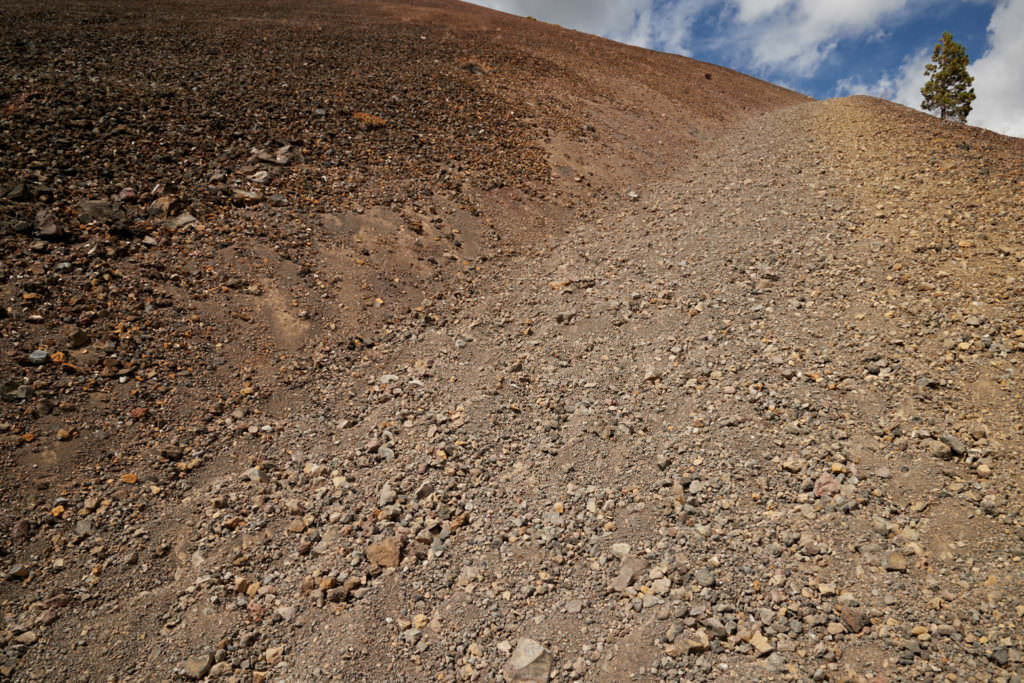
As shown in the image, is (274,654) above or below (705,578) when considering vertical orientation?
below

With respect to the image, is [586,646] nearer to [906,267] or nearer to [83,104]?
[906,267]

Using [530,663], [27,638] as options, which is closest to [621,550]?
[530,663]

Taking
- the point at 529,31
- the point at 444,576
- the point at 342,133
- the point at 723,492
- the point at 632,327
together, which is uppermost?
the point at 529,31

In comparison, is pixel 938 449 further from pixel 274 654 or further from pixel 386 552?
pixel 274 654

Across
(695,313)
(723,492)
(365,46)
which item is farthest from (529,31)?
(723,492)

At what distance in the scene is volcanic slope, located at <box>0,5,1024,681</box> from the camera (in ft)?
10.6

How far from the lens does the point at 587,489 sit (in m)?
4.19

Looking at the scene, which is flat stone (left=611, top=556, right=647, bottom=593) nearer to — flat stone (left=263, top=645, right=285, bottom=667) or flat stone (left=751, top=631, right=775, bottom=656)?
flat stone (left=751, top=631, right=775, bottom=656)

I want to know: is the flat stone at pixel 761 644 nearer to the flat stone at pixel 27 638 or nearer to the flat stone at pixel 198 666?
the flat stone at pixel 198 666

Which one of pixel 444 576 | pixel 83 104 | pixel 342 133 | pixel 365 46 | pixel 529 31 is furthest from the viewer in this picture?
pixel 529 31

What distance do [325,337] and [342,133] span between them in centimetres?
452

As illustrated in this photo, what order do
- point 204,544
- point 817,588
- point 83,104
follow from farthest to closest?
point 83,104 < point 204,544 < point 817,588

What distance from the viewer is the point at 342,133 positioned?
8820 millimetres

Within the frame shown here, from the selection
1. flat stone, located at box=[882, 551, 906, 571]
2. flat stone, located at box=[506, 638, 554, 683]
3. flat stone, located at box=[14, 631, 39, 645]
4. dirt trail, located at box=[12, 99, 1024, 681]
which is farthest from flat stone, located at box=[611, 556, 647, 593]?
flat stone, located at box=[14, 631, 39, 645]
